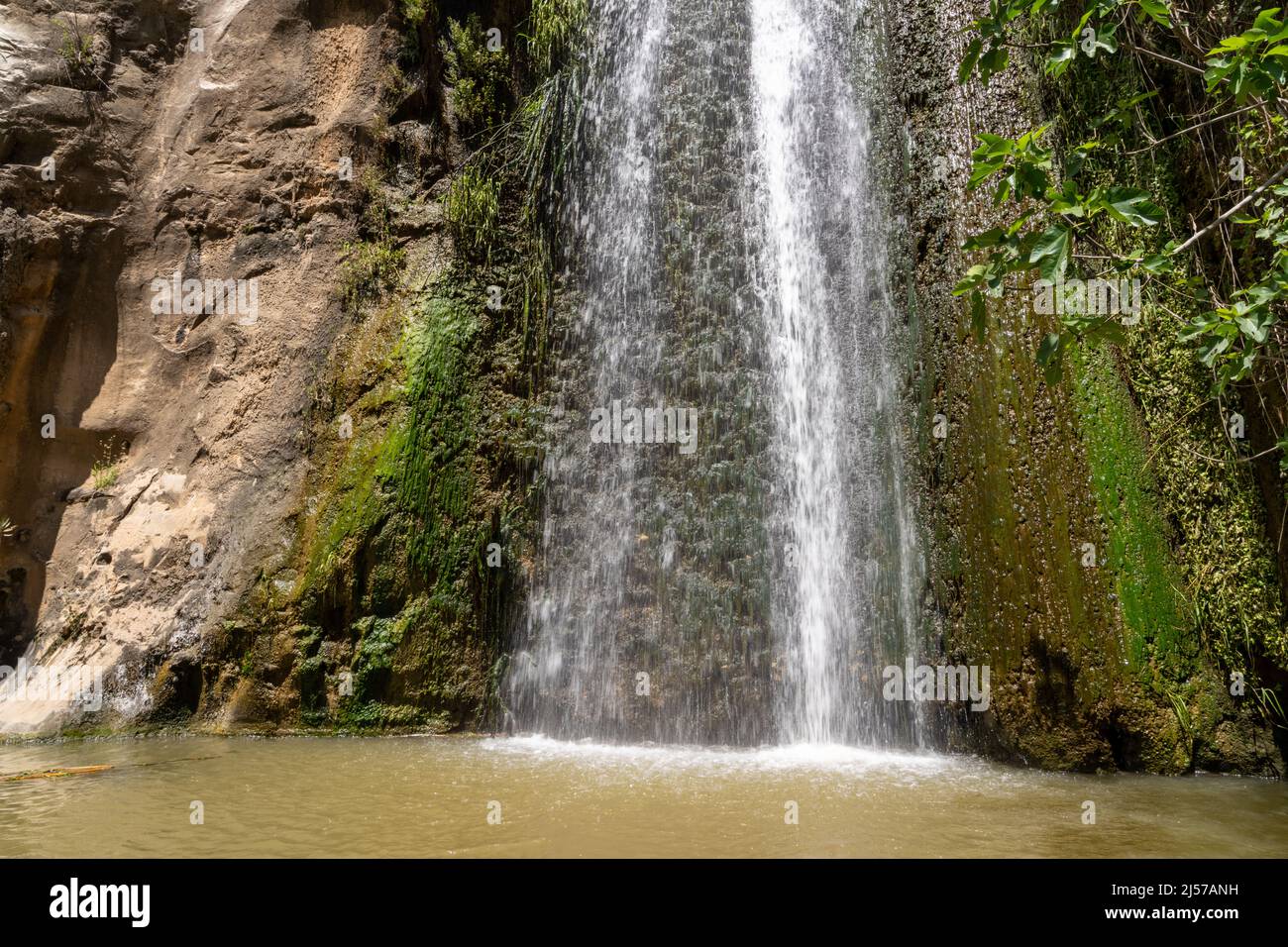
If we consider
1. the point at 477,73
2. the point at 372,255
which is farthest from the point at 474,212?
the point at 477,73

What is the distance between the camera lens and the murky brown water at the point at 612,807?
3.10 m

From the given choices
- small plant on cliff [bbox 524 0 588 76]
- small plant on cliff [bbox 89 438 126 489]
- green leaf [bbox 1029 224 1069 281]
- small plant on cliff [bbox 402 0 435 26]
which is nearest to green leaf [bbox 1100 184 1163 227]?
green leaf [bbox 1029 224 1069 281]

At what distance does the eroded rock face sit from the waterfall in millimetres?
2182

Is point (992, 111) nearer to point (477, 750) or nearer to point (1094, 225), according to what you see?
point (1094, 225)

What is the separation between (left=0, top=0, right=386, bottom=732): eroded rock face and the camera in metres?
6.85

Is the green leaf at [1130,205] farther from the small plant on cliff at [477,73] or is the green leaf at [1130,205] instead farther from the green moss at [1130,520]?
the small plant on cliff at [477,73]

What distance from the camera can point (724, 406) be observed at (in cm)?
638

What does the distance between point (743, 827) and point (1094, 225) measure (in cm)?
414

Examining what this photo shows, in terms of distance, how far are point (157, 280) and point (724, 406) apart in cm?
518

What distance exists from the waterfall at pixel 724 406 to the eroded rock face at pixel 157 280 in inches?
85.9

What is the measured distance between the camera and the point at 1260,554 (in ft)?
15.7

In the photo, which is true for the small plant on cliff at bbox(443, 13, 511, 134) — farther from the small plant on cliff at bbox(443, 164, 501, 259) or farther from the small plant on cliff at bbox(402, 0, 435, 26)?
the small plant on cliff at bbox(443, 164, 501, 259)

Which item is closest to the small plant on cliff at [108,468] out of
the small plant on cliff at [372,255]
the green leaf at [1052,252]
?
the small plant on cliff at [372,255]

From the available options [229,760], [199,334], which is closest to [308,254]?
[199,334]
